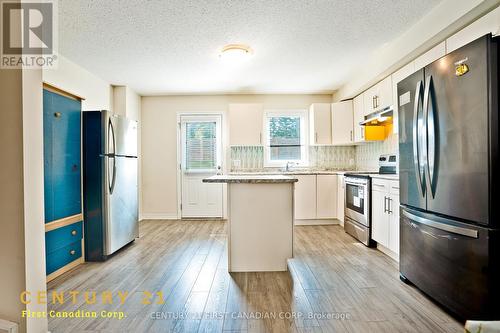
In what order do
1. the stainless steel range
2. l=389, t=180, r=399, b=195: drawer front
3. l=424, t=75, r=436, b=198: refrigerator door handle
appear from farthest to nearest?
the stainless steel range
l=389, t=180, r=399, b=195: drawer front
l=424, t=75, r=436, b=198: refrigerator door handle

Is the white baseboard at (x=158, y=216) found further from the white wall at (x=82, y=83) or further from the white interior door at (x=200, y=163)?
the white wall at (x=82, y=83)

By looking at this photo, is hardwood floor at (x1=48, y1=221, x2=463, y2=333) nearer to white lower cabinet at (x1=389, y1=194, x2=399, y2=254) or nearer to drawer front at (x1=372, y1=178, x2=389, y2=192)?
white lower cabinet at (x1=389, y1=194, x2=399, y2=254)

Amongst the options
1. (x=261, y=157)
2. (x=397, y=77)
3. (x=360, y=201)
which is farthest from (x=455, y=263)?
(x=261, y=157)

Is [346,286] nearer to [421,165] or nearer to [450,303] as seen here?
[450,303]

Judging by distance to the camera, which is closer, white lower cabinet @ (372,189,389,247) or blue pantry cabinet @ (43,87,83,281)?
blue pantry cabinet @ (43,87,83,281)

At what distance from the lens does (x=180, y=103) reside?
17.0ft

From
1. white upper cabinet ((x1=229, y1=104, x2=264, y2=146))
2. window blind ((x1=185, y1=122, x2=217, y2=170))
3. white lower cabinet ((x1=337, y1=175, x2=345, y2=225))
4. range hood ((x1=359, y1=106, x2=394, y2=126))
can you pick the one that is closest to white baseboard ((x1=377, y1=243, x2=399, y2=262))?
white lower cabinet ((x1=337, y1=175, x2=345, y2=225))

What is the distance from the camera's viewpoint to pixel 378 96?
141 inches

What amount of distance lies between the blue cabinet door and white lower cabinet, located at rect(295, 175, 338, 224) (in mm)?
3327

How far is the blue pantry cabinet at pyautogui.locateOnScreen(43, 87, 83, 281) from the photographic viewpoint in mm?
2402

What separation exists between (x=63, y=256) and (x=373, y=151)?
4.59 m

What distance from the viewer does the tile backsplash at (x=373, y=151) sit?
3631 millimetres

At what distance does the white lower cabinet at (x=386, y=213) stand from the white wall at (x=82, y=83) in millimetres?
3693

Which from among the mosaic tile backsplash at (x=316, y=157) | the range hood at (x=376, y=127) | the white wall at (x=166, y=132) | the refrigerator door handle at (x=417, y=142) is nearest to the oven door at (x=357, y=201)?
the range hood at (x=376, y=127)
